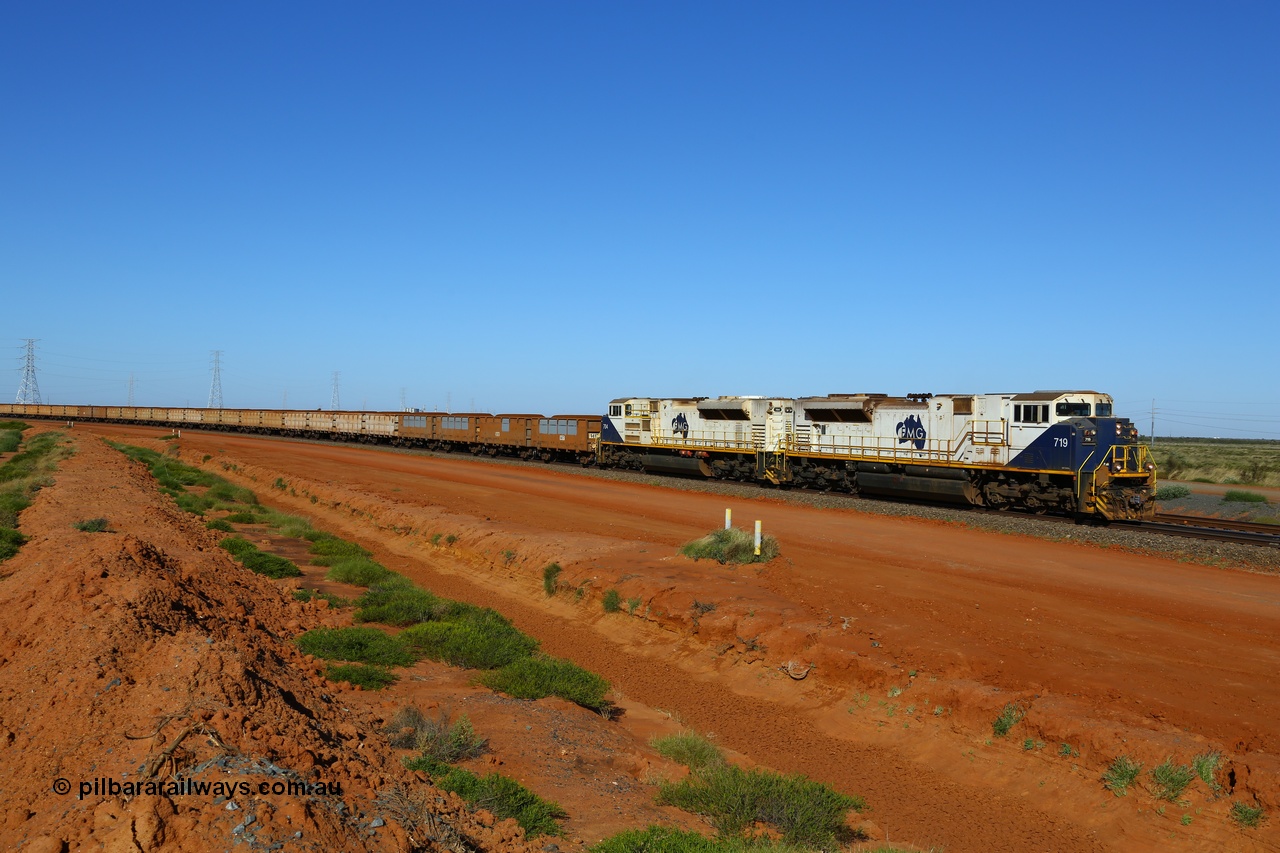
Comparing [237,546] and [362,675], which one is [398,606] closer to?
[362,675]

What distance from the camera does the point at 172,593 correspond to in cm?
1041

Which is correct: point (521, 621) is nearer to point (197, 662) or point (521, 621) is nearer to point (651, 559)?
point (651, 559)

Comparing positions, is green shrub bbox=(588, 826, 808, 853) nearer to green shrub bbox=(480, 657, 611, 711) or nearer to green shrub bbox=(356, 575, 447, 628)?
green shrub bbox=(480, 657, 611, 711)

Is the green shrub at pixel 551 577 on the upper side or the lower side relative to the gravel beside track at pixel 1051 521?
lower

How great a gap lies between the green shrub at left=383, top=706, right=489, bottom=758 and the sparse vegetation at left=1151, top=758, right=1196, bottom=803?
756 centimetres

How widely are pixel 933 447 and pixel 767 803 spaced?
24273 millimetres

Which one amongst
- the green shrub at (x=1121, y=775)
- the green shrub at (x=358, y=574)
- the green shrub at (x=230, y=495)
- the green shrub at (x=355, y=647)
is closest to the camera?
the green shrub at (x=1121, y=775)

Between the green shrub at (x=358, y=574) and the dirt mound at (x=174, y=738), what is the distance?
6.89m

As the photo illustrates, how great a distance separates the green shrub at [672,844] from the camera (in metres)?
6.59

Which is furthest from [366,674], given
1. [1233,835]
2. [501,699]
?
[1233,835]

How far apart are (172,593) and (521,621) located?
332 inches

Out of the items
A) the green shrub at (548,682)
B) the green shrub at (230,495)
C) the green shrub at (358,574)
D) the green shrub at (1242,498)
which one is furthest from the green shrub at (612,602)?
the green shrub at (1242,498)

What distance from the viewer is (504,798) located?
7.27 meters

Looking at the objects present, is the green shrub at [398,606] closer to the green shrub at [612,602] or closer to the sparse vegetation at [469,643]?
the sparse vegetation at [469,643]
